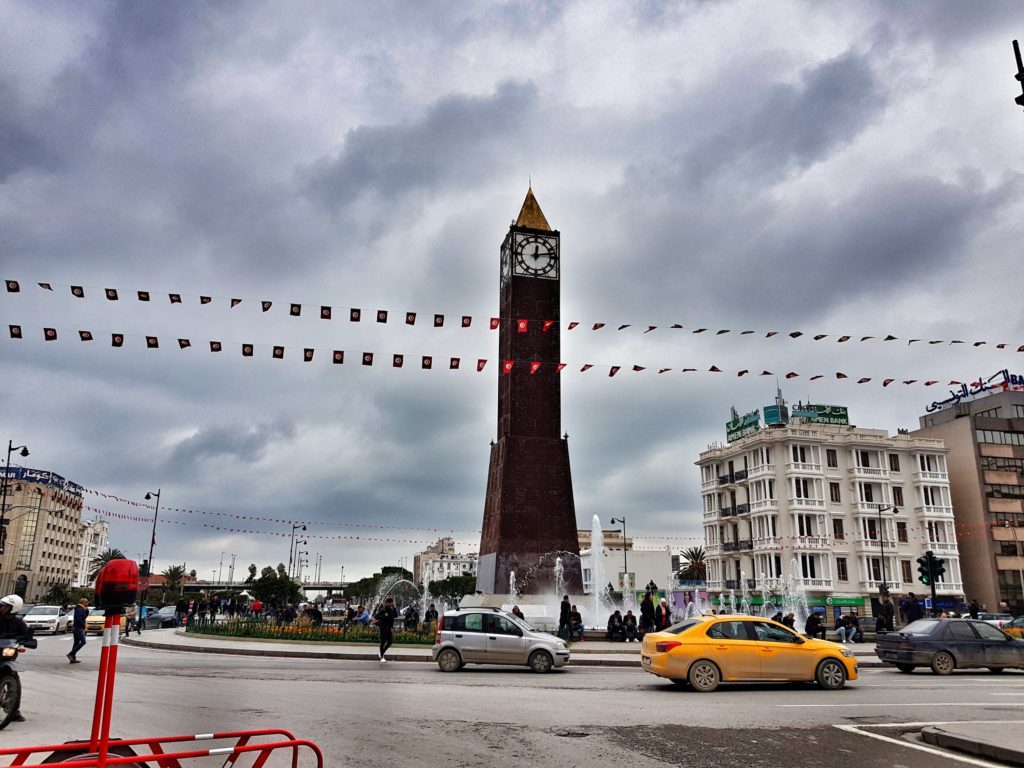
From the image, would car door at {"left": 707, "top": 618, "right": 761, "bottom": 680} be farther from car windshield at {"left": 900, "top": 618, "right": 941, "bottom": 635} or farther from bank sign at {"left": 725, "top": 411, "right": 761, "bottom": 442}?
bank sign at {"left": 725, "top": 411, "right": 761, "bottom": 442}

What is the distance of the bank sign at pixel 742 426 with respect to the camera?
64.4 m

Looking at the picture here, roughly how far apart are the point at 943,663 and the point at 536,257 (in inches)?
1232

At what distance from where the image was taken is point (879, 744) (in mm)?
9062

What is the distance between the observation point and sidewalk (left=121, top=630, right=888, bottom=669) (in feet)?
69.6

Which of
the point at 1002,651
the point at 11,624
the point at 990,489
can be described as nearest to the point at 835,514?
the point at 990,489

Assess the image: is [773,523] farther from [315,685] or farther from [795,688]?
[315,685]

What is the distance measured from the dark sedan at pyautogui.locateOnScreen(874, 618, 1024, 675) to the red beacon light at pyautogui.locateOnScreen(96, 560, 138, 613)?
18381 mm

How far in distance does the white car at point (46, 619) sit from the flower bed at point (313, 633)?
33.0ft

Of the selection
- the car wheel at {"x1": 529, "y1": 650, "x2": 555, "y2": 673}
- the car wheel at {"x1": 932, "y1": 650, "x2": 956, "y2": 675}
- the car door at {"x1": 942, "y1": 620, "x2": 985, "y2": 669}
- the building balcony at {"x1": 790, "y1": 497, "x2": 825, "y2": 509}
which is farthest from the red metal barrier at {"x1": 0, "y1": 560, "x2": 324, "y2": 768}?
the building balcony at {"x1": 790, "y1": 497, "x2": 825, "y2": 509}

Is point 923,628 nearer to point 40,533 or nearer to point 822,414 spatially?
point 822,414

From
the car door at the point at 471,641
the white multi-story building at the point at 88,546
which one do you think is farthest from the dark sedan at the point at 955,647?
the white multi-story building at the point at 88,546

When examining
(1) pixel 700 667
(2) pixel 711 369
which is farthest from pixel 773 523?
(1) pixel 700 667

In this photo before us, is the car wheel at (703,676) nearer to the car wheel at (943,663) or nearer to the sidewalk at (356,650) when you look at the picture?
the sidewalk at (356,650)

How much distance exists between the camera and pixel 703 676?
45.3ft
